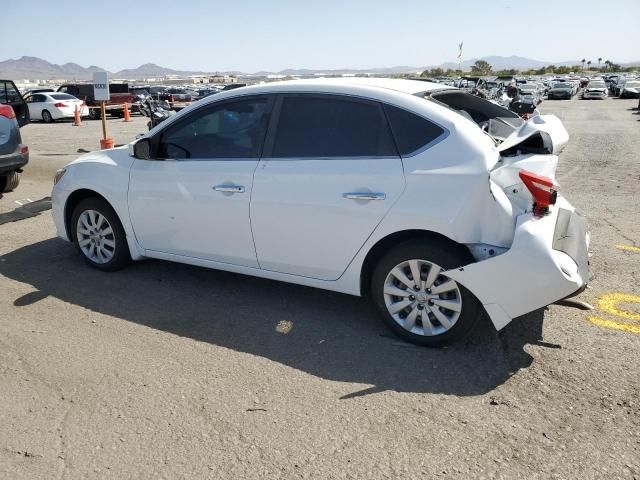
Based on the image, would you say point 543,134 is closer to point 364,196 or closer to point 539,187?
point 539,187

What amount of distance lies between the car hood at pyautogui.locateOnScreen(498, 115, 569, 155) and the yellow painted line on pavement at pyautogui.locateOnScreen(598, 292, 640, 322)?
1.29 meters

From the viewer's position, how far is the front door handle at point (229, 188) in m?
4.32

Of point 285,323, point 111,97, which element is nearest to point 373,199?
point 285,323

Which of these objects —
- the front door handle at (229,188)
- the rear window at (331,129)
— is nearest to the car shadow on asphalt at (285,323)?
the front door handle at (229,188)

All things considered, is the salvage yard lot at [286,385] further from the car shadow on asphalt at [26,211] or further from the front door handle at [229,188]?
the car shadow on asphalt at [26,211]

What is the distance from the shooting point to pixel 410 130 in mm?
3820

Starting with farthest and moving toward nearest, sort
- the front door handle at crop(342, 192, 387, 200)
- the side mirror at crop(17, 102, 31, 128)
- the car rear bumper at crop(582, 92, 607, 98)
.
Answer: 1. the car rear bumper at crop(582, 92, 607, 98)
2. the side mirror at crop(17, 102, 31, 128)
3. the front door handle at crop(342, 192, 387, 200)

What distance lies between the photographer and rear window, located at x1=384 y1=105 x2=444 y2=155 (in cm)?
376

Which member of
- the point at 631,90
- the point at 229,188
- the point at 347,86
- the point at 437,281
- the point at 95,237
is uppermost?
the point at 631,90

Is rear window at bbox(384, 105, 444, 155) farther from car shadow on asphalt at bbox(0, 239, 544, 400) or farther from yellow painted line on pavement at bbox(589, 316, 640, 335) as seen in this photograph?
yellow painted line on pavement at bbox(589, 316, 640, 335)

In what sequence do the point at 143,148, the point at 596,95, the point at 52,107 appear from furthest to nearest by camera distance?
1. the point at 596,95
2. the point at 52,107
3. the point at 143,148

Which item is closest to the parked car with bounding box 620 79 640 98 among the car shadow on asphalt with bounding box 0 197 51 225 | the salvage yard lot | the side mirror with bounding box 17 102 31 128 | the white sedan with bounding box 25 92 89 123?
the white sedan with bounding box 25 92 89 123

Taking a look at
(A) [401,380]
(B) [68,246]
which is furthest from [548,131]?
(B) [68,246]

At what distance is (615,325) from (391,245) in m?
1.78
